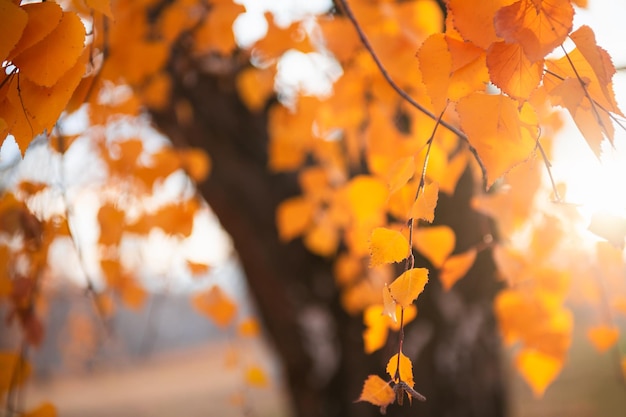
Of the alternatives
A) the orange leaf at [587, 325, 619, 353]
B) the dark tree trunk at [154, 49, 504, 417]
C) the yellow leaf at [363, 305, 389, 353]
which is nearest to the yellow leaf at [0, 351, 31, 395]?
the yellow leaf at [363, 305, 389, 353]

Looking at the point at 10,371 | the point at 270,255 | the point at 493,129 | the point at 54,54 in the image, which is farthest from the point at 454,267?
the point at 270,255

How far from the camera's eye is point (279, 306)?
206 cm

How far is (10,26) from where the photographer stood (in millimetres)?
470

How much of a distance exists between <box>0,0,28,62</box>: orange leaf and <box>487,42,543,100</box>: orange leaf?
41 cm

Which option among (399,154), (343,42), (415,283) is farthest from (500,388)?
(415,283)

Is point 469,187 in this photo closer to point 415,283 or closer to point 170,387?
point 415,283

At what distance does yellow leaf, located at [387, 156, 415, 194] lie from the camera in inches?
22.1

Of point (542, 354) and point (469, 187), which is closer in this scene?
point (542, 354)

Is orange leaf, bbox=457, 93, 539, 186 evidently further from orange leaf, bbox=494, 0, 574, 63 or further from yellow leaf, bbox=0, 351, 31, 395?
yellow leaf, bbox=0, 351, 31, 395

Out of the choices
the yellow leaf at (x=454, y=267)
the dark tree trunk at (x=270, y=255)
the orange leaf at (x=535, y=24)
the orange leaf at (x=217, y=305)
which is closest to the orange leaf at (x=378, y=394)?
the orange leaf at (x=535, y=24)

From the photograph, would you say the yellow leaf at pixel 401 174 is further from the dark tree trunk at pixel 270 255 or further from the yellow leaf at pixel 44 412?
the dark tree trunk at pixel 270 255

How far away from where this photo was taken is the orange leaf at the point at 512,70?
18.5 inches

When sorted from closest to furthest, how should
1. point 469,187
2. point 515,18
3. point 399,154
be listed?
1. point 515,18
2. point 399,154
3. point 469,187

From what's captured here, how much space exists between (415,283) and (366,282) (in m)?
1.37
